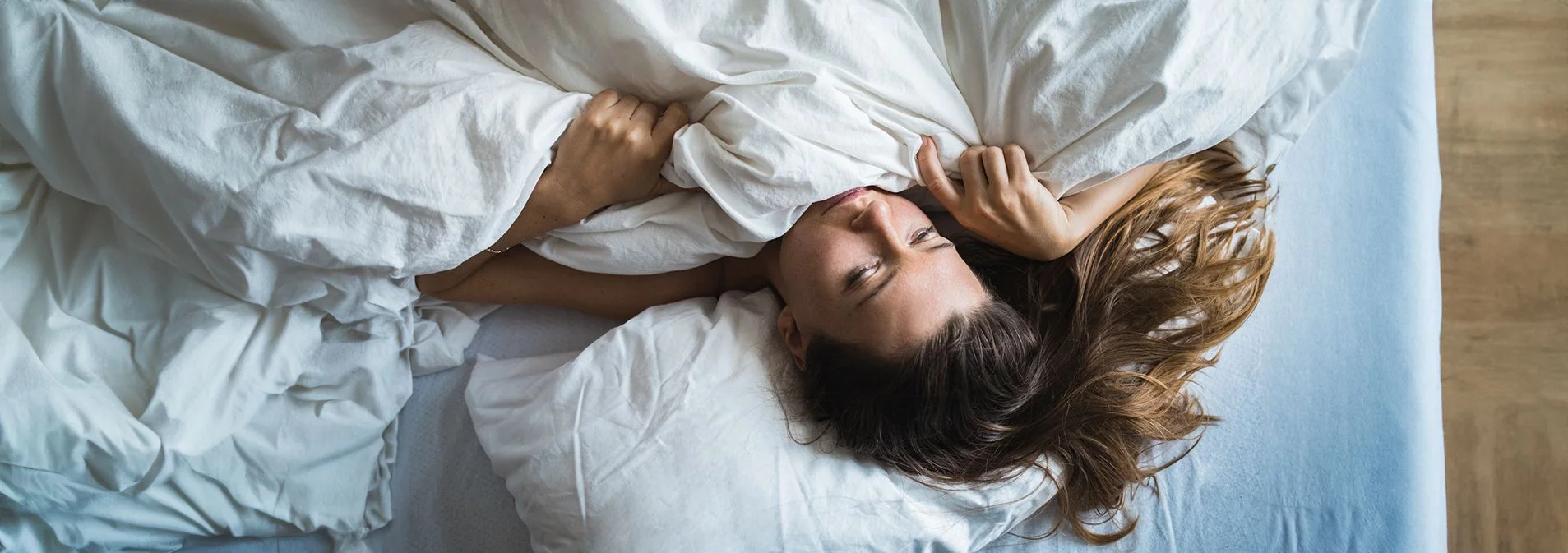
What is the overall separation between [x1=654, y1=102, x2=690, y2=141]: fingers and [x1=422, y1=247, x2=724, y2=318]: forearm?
21 cm

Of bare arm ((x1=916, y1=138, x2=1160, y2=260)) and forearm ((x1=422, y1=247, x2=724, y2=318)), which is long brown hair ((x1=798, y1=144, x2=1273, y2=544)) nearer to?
bare arm ((x1=916, y1=138, x2=1160, y2=260))

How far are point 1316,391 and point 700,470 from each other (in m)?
0.75

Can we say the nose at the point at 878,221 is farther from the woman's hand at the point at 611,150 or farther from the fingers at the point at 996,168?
the woman's hand at the point at 611,150

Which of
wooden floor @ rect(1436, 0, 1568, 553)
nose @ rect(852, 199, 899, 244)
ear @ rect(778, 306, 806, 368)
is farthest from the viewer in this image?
wooden floor @ rect(1436, 0, 1568, 553)

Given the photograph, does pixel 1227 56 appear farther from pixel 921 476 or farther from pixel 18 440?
pixel 18 440

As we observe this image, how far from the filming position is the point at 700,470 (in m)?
1.03

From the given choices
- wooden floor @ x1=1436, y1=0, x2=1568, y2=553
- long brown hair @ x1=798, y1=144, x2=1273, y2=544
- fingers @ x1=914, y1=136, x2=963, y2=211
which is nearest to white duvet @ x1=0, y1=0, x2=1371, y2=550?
fingers @ x1=914, y1=136, x2=963, y2=211

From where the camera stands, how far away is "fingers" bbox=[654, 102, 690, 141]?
3.50 feet

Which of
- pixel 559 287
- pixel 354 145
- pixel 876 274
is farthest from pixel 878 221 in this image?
pixel 354 145

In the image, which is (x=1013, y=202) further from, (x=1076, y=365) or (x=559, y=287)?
(x=559, y=287)

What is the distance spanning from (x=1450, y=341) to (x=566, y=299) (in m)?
1.46

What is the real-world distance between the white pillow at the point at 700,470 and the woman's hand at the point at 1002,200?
0.88 feet

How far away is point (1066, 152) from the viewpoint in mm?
1039

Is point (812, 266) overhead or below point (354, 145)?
below
